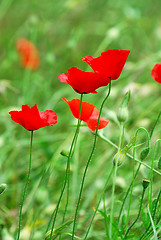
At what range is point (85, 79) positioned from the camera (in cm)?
71

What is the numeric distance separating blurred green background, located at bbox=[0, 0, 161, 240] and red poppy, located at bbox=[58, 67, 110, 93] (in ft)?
0.77

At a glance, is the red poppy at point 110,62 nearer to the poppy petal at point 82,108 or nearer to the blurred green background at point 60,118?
the poppy petal at point 82,108

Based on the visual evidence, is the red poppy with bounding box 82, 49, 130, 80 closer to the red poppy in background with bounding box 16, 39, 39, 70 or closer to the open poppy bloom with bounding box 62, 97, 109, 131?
the open poppy bloom with bounding box 62, 97, 109, 131

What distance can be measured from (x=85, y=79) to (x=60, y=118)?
3.37ft

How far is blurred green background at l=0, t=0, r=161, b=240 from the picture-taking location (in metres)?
1.21

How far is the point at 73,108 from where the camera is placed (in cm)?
77

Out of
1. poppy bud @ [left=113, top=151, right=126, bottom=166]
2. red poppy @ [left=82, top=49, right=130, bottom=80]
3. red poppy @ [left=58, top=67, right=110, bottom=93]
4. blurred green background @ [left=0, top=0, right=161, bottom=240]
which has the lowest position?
poppy bud @ [left=113, top=151, right=126, bottom=166]

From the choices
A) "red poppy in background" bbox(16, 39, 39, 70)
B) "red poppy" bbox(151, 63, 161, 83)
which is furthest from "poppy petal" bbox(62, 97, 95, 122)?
"red poppy in background" bbox(16, 39, 39, 70)

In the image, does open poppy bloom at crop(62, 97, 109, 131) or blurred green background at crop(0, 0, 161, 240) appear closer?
open poppy bloom at crop(62, 97, 109, 131)

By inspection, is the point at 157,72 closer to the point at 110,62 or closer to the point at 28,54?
the point at 110,62

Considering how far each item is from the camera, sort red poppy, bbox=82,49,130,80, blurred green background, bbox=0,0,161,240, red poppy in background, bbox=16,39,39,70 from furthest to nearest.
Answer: red poppy in background, bbox=16,39,39,70 < blurred green background, bbox=0,0,161,240 < red poppy, bbox=82,49,130,80

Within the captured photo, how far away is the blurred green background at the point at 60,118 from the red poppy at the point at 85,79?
0.23m

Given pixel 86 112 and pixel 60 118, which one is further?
pixel 60 118

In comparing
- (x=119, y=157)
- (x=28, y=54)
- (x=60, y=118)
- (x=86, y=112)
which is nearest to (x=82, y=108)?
(x=86, y=112)
